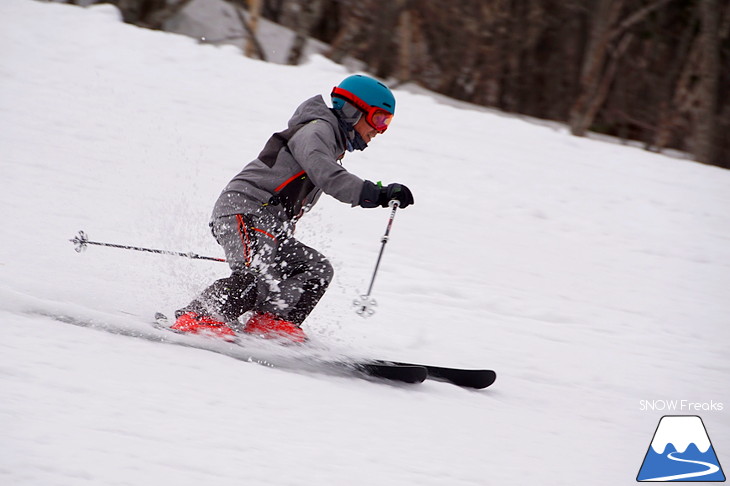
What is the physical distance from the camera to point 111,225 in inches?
241

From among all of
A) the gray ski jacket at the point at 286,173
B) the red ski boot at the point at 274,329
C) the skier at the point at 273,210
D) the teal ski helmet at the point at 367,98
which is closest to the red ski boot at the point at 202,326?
the skier at the point at 273,210

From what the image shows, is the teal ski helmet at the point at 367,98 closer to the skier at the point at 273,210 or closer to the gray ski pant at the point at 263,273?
the skier at the point at 273,210

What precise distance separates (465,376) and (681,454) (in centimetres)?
110

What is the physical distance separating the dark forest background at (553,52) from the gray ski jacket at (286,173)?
34.7 ft

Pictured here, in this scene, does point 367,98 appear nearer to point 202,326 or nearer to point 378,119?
point 378,119

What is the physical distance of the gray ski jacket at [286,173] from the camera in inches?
153

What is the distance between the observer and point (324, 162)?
3.77 m

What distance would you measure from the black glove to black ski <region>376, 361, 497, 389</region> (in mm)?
941

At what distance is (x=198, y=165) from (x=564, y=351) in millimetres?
4387

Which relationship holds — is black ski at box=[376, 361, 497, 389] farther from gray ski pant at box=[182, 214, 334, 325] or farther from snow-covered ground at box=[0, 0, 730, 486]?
gray ski pant at box=[182, 214, 334, 325]

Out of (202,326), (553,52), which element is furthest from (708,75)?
(202,326)

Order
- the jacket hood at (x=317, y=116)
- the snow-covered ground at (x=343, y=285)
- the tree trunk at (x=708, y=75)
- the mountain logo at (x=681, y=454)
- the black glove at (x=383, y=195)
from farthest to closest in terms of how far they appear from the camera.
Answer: the tree trunk at (x=708, y=75) → the jacket hood at (x=317, y=116) → the black glove at (x=383, y=195) → the mountain logo at (x=681, y=454) → the snow-covered ground at (x=343, y=285)

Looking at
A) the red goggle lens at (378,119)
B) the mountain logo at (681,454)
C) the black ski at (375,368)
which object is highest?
the red goggle lens at (378,119)

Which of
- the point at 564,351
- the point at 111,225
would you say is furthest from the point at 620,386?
the point at 111,225
